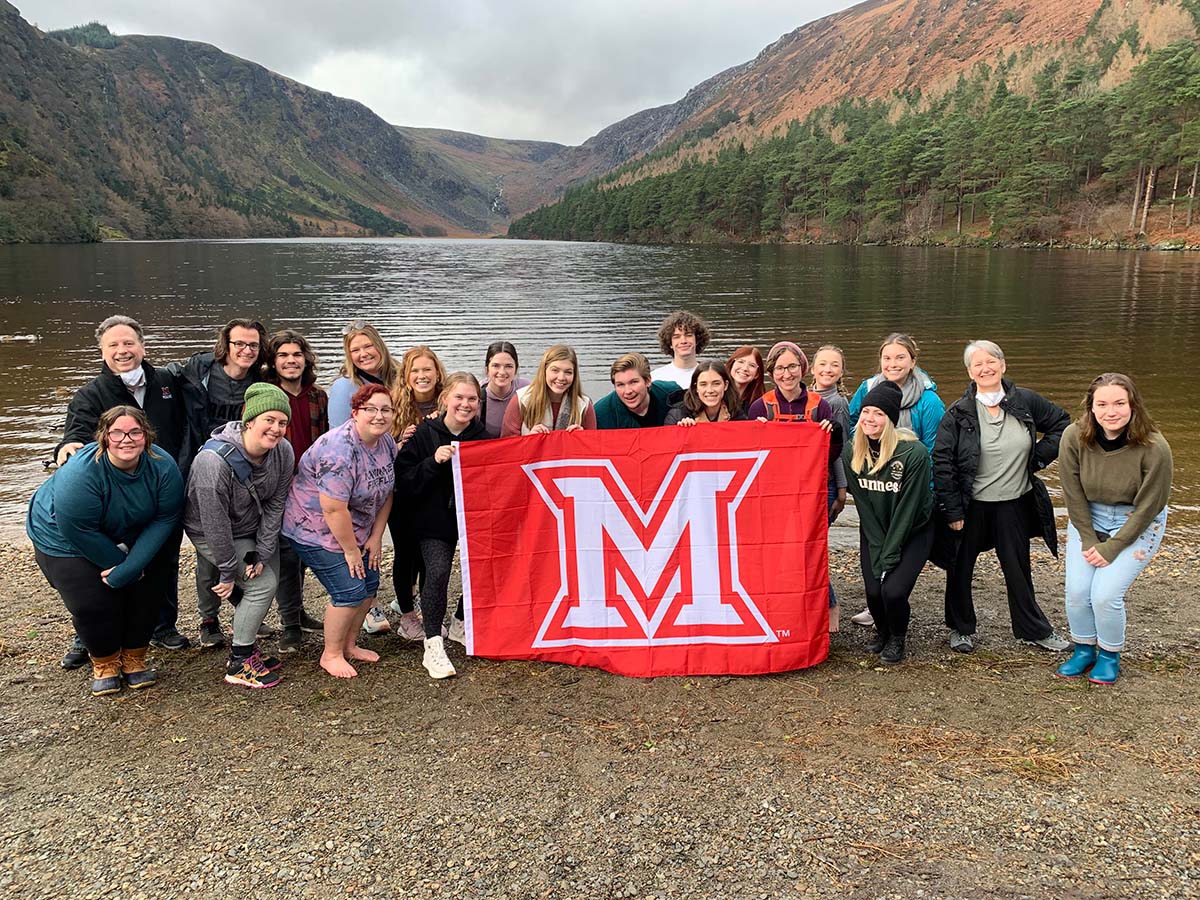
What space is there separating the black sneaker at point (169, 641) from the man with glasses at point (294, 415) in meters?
0.78

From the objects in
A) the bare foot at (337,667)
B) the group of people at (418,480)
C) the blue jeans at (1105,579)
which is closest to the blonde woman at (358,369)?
the group of people at (418,480)

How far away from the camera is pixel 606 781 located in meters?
4.48

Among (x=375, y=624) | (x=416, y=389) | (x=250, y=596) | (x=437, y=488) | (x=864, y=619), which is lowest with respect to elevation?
(x=864, y=619)

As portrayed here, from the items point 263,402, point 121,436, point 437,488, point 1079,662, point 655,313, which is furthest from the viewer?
point 655,313

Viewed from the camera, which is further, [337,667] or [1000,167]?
[1000,167]

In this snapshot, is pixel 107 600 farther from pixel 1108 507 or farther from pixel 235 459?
pixel 1108 507

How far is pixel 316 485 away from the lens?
5379mm

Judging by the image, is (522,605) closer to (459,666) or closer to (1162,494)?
(459,666)

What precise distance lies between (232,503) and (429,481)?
1.36 meters

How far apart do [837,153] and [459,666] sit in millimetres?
113604

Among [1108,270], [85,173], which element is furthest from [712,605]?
[85,173]

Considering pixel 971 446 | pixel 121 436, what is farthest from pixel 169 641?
pixel 971 446

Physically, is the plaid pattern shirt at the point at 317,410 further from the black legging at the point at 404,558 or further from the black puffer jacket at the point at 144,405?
the black legging at the point at 404,558

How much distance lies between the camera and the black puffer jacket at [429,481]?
5.75 meters
